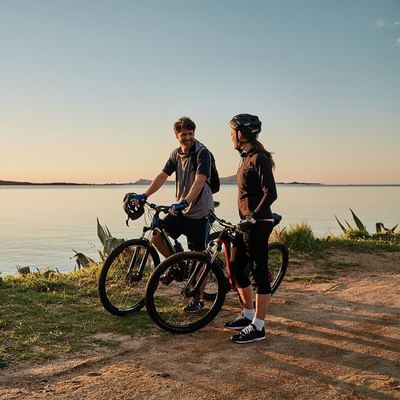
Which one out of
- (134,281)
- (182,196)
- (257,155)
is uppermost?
(257,155)

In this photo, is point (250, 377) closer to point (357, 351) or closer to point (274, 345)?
point (274, 345)

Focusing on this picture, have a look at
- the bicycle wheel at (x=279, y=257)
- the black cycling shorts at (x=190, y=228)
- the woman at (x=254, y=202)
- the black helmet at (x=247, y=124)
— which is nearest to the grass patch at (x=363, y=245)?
the bicycle wheel at (x=279, y=257)

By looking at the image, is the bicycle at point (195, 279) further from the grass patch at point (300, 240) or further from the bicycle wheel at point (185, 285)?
the grass patch at point (300, 240)

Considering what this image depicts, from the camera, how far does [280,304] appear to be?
20.8 ft

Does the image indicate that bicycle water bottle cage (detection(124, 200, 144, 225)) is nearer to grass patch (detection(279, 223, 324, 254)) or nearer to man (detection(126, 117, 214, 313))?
man (detection(126, 117, 214, 313))

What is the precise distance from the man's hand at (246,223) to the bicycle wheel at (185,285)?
0.61m

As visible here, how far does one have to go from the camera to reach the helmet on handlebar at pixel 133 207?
5.62 meters

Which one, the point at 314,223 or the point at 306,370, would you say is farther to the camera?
the point at 314,223

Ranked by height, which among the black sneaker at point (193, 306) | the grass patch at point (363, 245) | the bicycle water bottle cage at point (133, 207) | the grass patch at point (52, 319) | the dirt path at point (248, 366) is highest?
the bicycle water bottle cage at point (133, 207)

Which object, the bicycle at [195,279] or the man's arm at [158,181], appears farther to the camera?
the man's arm at [158,181]

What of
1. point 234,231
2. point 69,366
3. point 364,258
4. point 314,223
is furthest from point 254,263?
point 314,223

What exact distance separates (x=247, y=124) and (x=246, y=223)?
948mm

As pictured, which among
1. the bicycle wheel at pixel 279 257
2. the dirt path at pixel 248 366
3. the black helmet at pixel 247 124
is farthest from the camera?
the bicycle wheel at pixel 279 257

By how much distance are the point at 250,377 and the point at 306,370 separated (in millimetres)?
505
